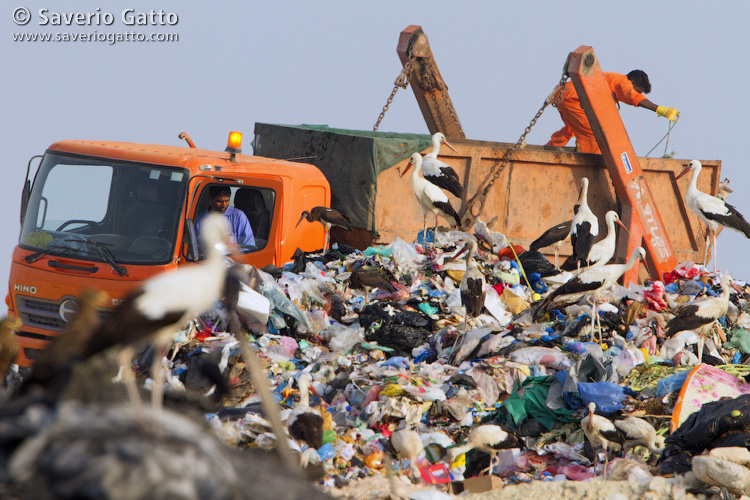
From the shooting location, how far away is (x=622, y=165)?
816 cm

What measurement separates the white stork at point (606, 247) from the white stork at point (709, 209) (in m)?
0.89

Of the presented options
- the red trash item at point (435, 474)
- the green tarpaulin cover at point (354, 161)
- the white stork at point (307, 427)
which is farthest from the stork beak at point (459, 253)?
the white stork at point (307, 427)

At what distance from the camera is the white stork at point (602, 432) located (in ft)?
15.4

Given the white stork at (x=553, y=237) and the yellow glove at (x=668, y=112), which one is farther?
the yellow glove at (x=668, y=112)

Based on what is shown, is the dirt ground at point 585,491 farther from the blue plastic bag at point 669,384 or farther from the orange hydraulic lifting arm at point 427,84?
the orange hydraulic lifting arm at point 427,84

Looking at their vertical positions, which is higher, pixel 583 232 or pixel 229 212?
pixel 583 232

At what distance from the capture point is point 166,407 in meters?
2.38

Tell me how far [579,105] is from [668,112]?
1.19 metres

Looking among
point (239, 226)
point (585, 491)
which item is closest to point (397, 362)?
point (239, 226)

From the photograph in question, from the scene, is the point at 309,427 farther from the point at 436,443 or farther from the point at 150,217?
the point at 150,217

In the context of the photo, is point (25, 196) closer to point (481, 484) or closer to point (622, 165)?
point (481, 484)

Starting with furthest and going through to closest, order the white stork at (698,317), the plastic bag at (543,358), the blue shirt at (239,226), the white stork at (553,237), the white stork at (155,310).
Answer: the white stork at (553,237)
the blue shirt at (239,226)
the white stork at (698,317)
the plastic bag at (543,358)
the white stork at (155,310)

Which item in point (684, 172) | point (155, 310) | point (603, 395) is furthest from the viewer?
point (684, 172)

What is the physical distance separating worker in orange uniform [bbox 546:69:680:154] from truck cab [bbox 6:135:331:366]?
Answer: 458 cm
